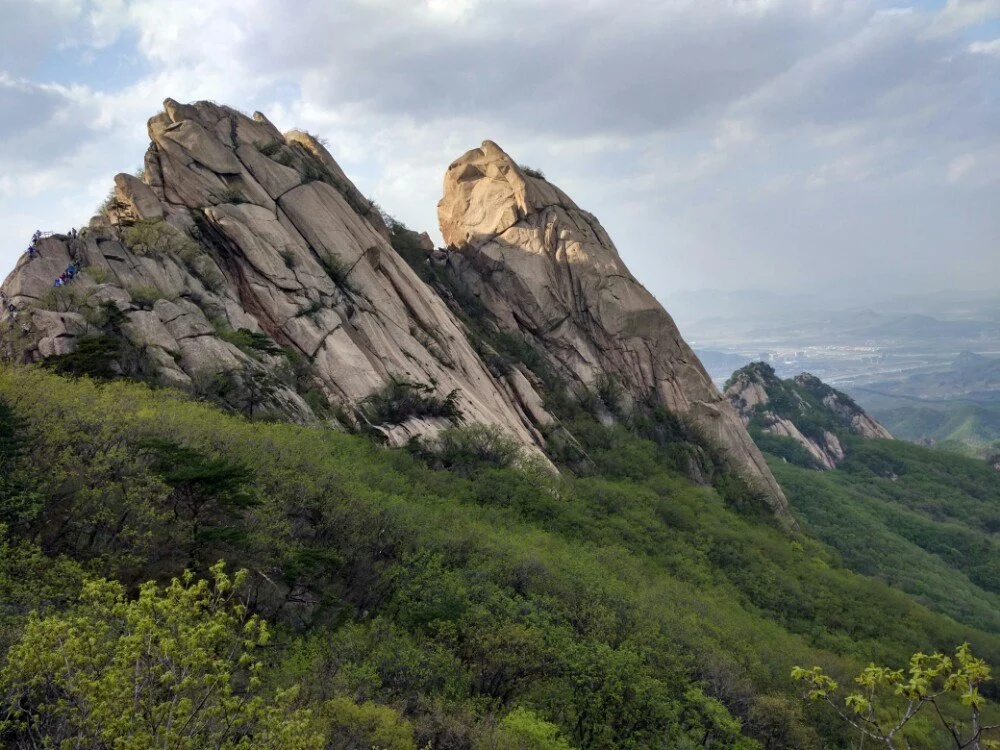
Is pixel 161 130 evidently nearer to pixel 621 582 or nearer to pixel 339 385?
pixel 339 385

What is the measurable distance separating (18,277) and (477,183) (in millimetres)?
41705

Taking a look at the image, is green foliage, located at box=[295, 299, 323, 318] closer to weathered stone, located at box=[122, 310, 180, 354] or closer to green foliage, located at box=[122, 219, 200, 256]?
green foliage, located at box=[122, 219, 200, 256]

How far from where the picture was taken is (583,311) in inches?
2136

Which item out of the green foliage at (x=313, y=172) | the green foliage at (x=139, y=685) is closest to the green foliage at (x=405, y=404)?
the green foliage at (x=313, y=172)

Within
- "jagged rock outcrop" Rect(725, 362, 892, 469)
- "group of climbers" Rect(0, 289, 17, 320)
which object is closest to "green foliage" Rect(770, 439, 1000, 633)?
"jagged rock outcrop" Rect(725, 362, 892, 469)

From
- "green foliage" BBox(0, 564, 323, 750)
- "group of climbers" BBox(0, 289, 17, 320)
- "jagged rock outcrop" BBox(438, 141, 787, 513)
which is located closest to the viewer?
"green foliage" BBox(0, 564, 323, 750)

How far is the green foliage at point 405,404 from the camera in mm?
30506

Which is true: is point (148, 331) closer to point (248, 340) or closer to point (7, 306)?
point (248, 340)

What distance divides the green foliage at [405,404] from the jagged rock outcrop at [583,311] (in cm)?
1916

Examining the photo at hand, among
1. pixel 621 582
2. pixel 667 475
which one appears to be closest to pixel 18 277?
pixel 621 582

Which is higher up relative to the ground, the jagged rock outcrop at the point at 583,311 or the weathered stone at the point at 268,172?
the weathered stone at the point at 268,172

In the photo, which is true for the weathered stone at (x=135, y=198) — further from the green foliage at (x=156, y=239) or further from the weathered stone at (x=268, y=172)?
the weathered stone at (x=268, y=172)

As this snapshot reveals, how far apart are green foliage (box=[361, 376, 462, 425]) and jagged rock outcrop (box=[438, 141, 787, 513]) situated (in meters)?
19.2

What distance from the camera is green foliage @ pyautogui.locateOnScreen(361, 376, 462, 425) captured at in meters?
30.5
